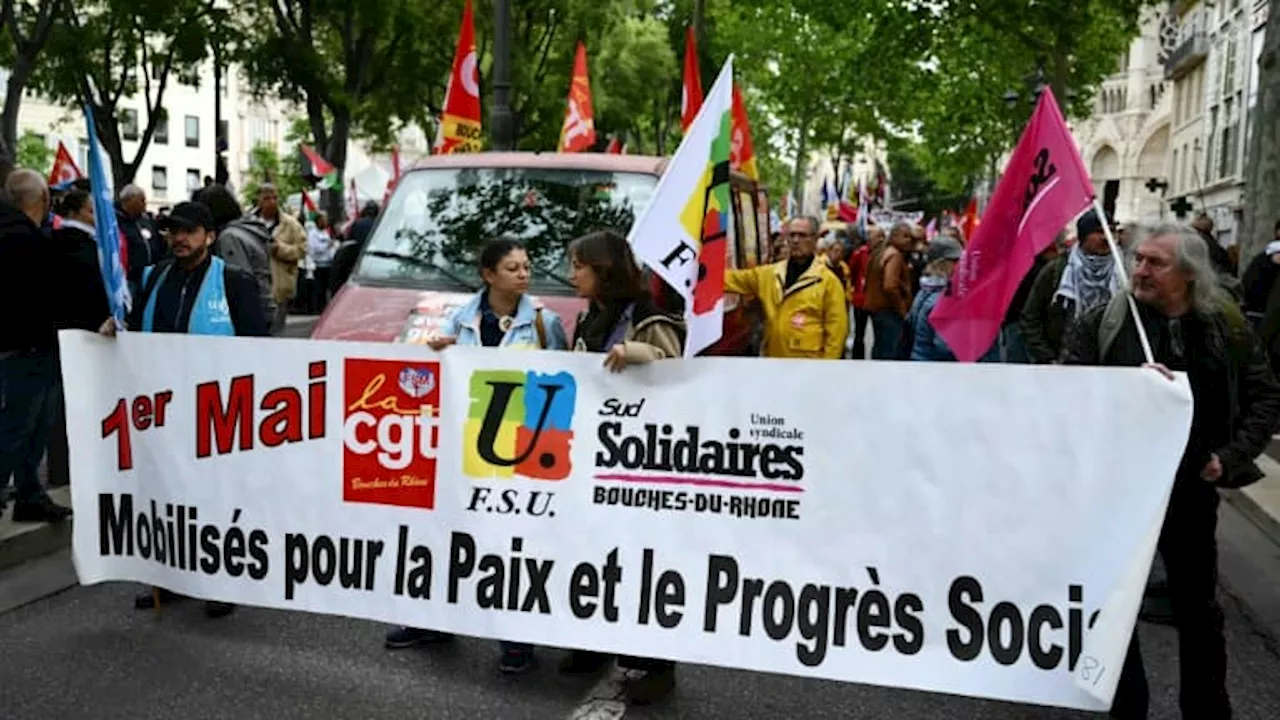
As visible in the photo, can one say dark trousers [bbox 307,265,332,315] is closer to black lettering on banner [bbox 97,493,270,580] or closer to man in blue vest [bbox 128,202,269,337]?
man in blue vest [bbox 128,202,269,337]

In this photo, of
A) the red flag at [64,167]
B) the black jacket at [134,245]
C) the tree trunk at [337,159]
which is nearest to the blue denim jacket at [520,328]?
the black jacket at [134,245]

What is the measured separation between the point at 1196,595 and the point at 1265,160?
12.7 meters

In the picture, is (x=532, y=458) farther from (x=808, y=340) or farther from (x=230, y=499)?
(x=808, y=340)

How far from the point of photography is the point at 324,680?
15.3ft

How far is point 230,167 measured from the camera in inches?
3258

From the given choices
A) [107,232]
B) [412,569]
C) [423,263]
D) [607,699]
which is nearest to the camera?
[412,569]

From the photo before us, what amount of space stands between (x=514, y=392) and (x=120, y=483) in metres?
1.66

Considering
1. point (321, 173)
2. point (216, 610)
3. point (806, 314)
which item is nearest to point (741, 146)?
point (806, 314)

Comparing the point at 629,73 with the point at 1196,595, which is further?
the point at 629,73

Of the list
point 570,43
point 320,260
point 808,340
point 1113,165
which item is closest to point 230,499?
point 808,340

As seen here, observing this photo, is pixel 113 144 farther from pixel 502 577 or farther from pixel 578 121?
pixel 502 577

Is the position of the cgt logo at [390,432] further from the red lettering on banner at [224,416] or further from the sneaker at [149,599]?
the sneaker at [149,599]

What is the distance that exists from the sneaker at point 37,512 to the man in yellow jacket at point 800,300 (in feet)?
11.9

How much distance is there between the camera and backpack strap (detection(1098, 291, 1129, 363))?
13.3 ft
